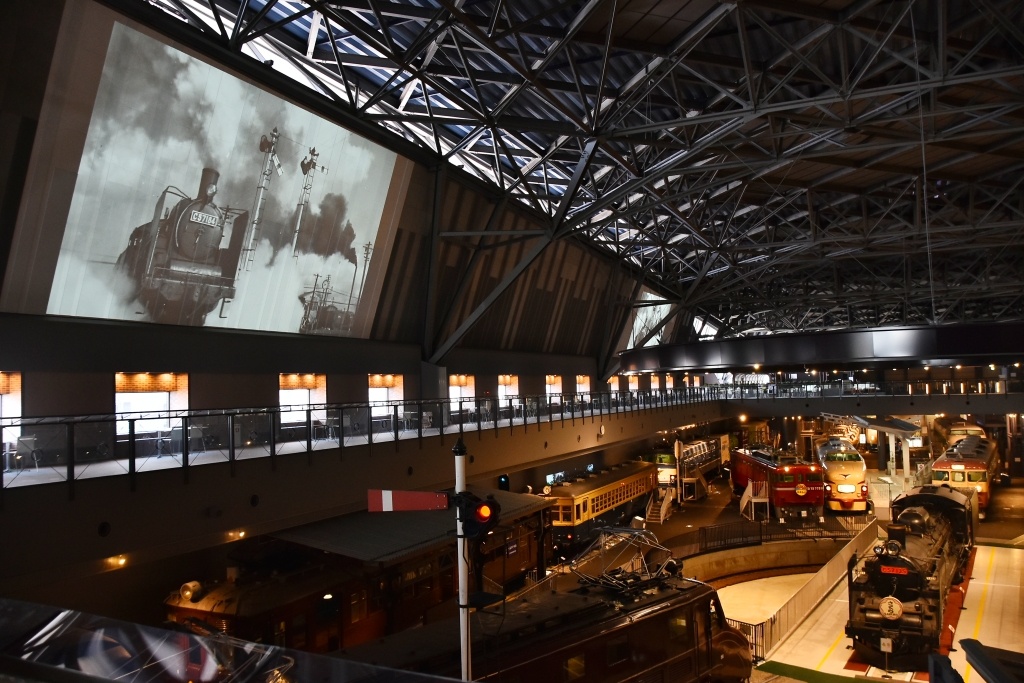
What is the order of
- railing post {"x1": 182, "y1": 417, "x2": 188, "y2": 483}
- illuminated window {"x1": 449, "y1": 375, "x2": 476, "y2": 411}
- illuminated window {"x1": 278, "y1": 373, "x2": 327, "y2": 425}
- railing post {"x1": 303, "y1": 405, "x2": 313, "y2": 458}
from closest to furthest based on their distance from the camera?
railing post {"x1": 182, "y1": 417, "x2": 188, "y2": 483}
railing post {"x1": 303, "y1": 405, "x2": 313, "y2": 458}
illuminated window {"x1": 278, "y1": 373, "x2": 327, "y2": 425}
illuminated window {"x1": 449, "y1": 375, "x2": 476, "y2": 411}

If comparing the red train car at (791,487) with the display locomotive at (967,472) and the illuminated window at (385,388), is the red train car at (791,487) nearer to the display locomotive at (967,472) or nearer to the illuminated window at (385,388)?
the display locomotive at (967,472)

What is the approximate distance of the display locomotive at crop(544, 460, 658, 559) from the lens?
2378 centimetres

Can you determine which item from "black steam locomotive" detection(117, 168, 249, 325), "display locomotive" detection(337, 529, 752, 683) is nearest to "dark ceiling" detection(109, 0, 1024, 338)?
"black steam locomotive" detection(117, 168, 249, 325)

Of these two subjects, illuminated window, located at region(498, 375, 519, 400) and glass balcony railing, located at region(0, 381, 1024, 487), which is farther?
illuminated window, located at region(498, 375, 519, 400)

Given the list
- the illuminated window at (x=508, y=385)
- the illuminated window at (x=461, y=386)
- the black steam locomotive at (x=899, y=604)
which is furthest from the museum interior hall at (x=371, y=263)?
the illuminated window at (x=508, y=385)

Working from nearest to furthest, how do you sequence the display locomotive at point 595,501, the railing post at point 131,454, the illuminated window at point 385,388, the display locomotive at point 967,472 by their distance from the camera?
the railing post at point 131,454 → the display locomotive at point 595,501 → the illuminated window at point 385,388 → the display locomotive at point 967,472

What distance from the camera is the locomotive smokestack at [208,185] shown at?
16641 millimetres

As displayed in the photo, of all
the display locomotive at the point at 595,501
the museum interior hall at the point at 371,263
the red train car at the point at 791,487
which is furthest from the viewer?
the red train car at the point at 791,487

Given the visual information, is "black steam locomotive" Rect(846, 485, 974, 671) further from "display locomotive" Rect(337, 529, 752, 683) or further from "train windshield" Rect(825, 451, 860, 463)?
"train windshield" Rect(825, 451, 860, 463)

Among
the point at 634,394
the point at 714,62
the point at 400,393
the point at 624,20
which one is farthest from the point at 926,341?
the point at 400,393

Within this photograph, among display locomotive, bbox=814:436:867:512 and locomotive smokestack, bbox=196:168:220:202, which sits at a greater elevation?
locomotive smokestack, bbox=196:168:220:202

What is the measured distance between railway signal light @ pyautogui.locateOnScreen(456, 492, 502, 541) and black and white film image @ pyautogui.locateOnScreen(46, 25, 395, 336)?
507 inches

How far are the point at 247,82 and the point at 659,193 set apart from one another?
61.9 feet

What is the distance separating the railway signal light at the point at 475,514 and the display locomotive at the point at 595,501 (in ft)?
48.6
